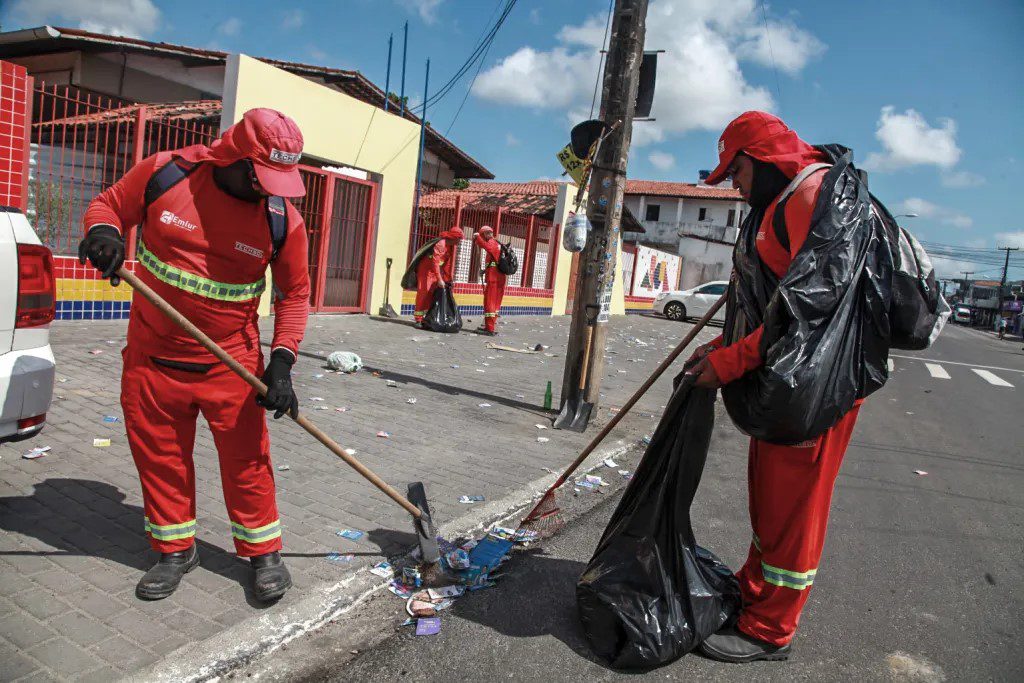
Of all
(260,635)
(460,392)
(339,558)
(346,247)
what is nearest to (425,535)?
(339,558)

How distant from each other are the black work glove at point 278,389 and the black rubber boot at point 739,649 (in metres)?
1.85

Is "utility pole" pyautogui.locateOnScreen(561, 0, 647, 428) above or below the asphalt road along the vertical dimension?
above

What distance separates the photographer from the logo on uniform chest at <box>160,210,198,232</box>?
8.71 feet

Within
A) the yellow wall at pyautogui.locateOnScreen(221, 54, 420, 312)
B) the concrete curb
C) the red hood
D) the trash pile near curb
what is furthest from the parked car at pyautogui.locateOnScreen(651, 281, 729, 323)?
the concrete curb

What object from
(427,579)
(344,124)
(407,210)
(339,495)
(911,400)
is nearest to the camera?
(427,579)

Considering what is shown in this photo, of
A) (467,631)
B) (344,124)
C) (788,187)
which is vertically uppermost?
(344,124)

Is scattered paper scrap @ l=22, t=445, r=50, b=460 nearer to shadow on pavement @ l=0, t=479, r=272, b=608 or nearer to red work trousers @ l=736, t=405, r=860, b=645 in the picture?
shadow on pavement @ l=0, t=479, r=272, b=608

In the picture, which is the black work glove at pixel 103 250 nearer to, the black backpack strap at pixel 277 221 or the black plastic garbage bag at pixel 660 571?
the black backpack strap at pixel 277 221

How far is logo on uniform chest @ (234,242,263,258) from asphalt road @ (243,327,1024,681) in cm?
150

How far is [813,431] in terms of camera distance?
2447 millimetres

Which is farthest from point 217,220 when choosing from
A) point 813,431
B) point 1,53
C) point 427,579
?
point 1,53

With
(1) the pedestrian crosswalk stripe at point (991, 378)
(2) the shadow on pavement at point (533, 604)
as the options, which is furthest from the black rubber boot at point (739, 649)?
(1) the pedestrian crosswalk stripe at point (991, 378)

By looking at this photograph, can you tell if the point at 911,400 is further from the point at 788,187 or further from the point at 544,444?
the point at 788,187

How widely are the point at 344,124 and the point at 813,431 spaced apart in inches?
446
